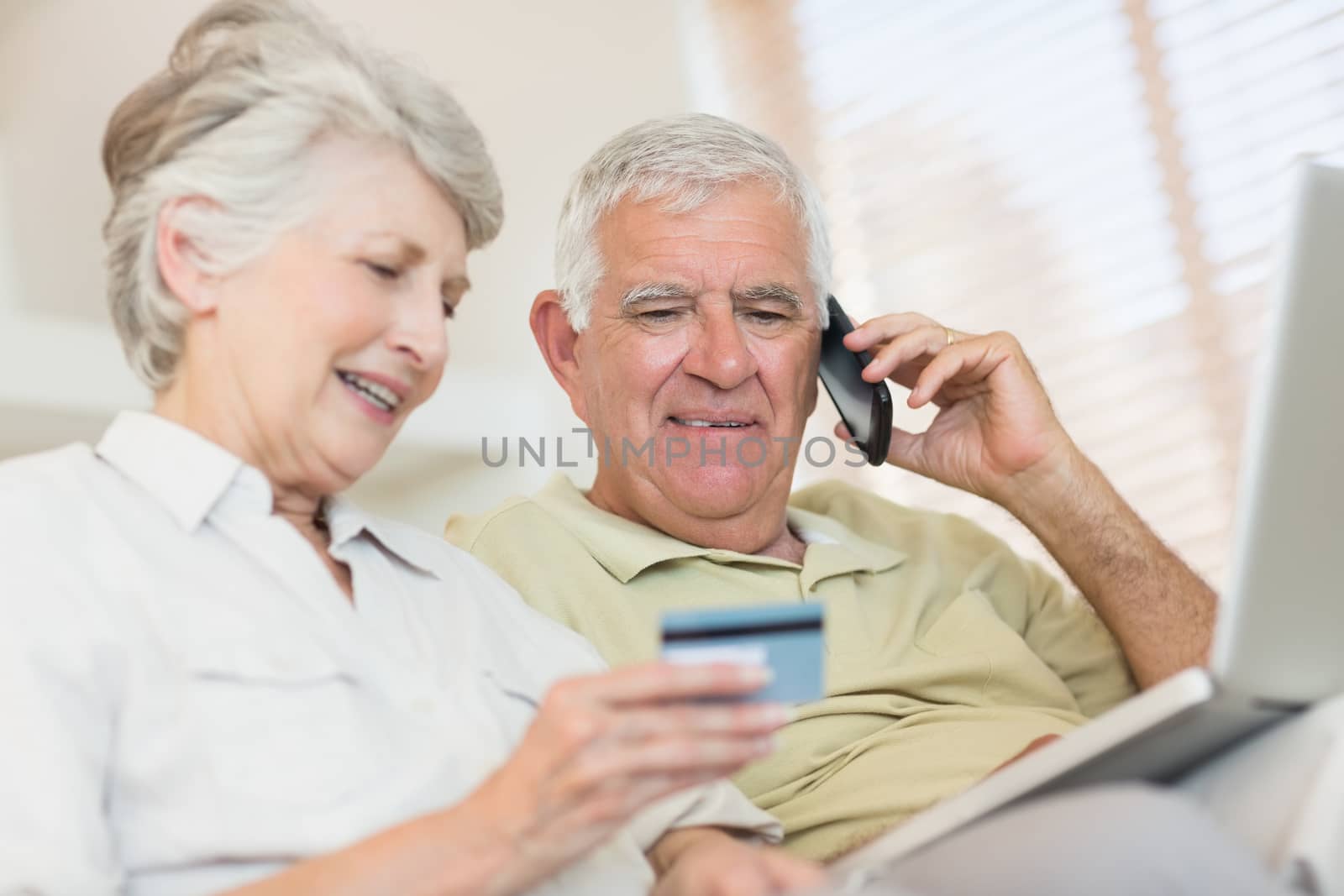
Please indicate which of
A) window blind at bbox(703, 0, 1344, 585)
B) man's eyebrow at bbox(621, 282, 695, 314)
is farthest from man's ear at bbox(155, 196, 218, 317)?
window blind at bbox(703, 0, 1344, 585)

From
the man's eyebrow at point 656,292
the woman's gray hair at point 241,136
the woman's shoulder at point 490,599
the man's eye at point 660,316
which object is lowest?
the woman's shoulder at point 490,599

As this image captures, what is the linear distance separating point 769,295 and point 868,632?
48cm

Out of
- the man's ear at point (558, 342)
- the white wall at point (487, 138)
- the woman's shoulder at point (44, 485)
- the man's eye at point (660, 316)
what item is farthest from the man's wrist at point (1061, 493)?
the woman's shoulder at point (44, 485)

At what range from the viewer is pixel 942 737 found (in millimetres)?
1503

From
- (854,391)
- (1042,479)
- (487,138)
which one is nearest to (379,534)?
(854,391)

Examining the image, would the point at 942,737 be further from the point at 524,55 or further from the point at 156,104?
the point at 524,55

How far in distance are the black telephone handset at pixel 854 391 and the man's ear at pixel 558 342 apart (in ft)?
1.20

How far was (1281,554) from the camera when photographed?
90cm

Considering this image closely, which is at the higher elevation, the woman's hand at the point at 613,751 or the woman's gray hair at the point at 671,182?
the woman's gray hair at the point at 671,182

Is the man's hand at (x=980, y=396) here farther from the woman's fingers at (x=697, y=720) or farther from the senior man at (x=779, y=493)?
the woman's fingers at (x=697, y=720)

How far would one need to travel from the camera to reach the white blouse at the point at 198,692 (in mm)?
844

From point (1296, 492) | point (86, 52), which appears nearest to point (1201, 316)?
point (1296, 492)

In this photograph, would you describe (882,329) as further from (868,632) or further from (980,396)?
(868,632)

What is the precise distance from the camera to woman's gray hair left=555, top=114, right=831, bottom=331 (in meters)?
1.74
